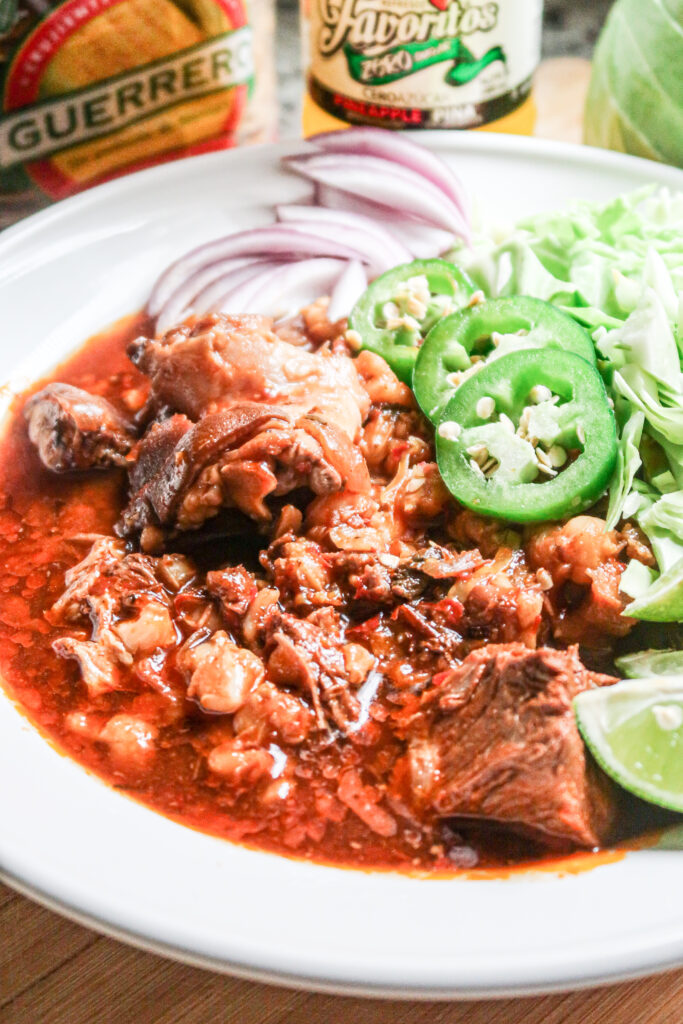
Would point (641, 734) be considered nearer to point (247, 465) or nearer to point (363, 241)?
point (247, 465)

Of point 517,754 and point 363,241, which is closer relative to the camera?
point 517,754

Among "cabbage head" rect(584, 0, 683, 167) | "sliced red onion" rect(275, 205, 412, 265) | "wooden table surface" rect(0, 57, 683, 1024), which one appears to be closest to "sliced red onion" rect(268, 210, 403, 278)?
"sliced red onion" rect(275, 205, 412, 265)

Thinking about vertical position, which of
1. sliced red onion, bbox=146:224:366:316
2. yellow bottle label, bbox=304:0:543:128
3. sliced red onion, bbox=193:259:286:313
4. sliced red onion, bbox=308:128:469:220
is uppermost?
yellow bottle label, bbox=304:0:543:128

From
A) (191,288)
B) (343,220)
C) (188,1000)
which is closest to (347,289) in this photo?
(343,220)

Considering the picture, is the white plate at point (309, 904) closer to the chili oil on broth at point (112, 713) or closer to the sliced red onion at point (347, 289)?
the chili oil on broth at point (112, 713)

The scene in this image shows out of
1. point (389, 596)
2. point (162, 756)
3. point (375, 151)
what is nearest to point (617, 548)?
point (389, 596)

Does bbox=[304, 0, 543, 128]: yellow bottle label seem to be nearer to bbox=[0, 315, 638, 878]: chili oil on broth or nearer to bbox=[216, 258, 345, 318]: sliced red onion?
bbox=[216, 258, 345, 318]: sliced red onion
